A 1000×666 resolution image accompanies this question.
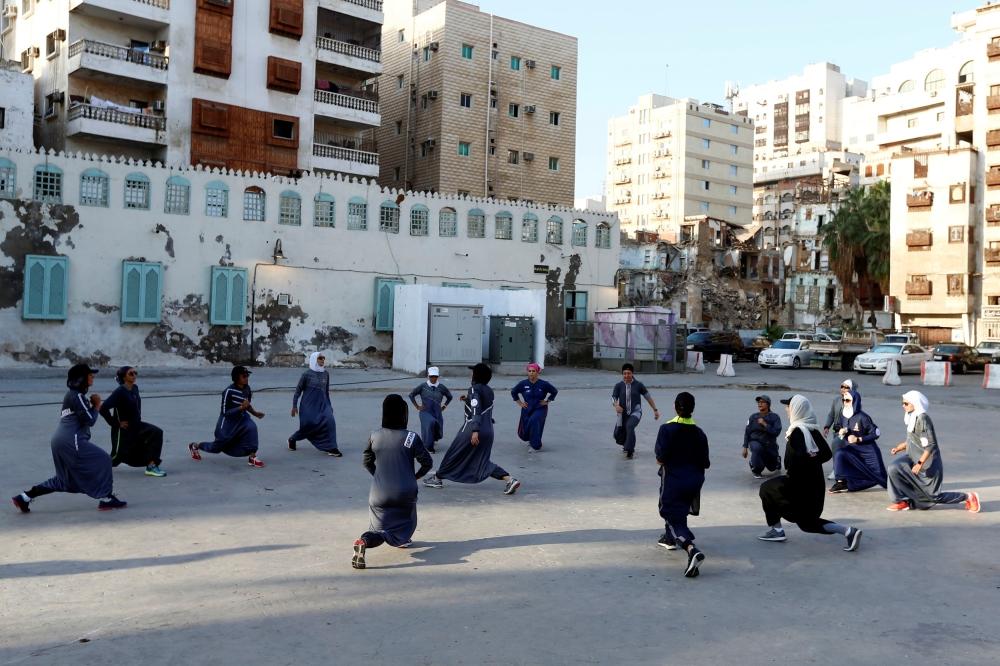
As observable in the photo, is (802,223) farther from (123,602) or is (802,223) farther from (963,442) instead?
(123,602)

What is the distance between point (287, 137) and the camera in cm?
3794

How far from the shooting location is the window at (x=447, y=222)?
107ft

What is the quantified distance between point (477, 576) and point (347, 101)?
35.2 m

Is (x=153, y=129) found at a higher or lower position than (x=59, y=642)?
higher

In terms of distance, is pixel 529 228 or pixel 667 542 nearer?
pixel 667 542

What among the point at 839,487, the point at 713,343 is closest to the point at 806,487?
the point at 839,487

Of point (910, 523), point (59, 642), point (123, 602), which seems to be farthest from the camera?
point (910, 523)

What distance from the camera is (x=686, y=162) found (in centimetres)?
9188

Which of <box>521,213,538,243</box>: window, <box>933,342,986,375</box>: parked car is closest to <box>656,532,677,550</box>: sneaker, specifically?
<box>521,213,538,243</box>: window

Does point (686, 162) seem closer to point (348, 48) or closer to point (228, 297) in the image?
point (348, 48)

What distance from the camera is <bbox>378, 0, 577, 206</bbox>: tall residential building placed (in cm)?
4731

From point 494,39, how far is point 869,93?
86177 mm

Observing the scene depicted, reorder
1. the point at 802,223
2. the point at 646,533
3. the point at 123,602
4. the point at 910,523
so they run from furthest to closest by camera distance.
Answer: the point at 802,223, the point at 910,523, the point at 646,533, the point at 123,602

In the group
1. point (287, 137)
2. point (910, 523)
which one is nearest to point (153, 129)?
point (287, 137)
